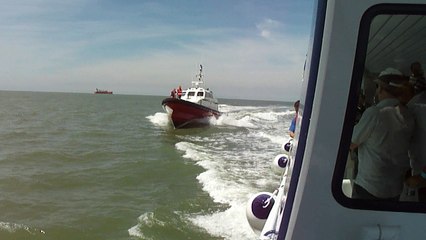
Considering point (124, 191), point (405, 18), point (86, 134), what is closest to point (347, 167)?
point (405, 18)

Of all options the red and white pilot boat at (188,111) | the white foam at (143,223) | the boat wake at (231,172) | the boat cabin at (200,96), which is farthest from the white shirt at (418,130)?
the boat cabin at (200,96)

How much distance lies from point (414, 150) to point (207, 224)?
654cm

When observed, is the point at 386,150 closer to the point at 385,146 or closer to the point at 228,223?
the point at 385,146

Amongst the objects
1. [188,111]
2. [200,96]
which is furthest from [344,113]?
[200,96]

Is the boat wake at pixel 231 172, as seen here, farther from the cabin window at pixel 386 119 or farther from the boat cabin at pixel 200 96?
the boat cabin at pixel 200 96

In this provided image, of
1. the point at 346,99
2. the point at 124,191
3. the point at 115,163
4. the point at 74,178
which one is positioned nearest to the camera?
the point at 346,99

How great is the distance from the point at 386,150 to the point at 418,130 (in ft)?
0.58

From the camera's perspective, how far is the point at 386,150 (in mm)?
2057

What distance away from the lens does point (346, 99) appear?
1806mm

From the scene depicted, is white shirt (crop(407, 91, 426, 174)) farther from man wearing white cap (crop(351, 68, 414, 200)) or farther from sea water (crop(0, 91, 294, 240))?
sea water (crop(0, 91, 294, 240))

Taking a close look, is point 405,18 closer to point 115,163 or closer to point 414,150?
point 414,150

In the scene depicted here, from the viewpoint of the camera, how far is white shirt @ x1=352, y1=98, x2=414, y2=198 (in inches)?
80.0

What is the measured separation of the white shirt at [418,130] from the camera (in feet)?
6.66

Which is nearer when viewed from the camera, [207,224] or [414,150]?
[414,150]
